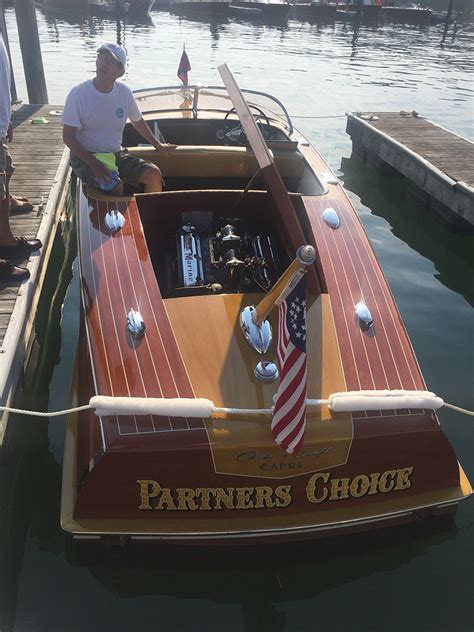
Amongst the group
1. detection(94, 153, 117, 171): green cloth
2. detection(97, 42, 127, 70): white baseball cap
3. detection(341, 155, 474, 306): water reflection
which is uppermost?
detection(97, 42, 127, 70): white baseball cap

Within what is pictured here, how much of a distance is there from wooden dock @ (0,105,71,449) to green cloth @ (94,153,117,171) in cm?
118

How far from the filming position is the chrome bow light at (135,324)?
3.29 m

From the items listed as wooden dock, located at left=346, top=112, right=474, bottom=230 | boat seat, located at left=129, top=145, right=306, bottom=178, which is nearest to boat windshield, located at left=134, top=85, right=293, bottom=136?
boat seat, located at left=129, top=145, right=306, bottom=178

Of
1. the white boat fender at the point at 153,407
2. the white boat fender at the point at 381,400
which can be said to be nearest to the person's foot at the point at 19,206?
the white boat fender at the point at 153,407

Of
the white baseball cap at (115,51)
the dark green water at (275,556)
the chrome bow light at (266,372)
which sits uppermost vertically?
the white baseball cap at (115,51)

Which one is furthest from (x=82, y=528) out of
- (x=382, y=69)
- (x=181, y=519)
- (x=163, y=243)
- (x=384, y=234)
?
(x=382, y=69)

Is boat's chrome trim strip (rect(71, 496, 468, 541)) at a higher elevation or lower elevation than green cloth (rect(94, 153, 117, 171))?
lower

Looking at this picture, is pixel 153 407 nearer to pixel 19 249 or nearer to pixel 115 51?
pixel 19 249

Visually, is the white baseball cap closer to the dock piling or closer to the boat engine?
the boat engine

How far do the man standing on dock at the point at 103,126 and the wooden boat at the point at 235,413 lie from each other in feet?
1.93

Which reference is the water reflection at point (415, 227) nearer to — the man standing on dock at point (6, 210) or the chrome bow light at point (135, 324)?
the chrome bow light at point (135, 324)

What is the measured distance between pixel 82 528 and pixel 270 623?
1.21 m

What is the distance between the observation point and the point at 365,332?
3480 mm

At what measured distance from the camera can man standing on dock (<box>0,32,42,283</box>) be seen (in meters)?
4.31
